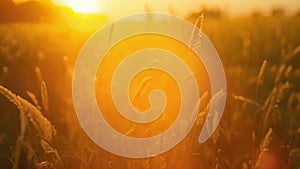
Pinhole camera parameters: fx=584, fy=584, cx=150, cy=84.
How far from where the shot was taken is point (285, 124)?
297 cm

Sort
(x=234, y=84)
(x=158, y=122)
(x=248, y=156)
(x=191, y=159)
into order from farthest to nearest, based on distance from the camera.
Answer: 1. (x=234, y=84)
2. (x=248, y=156)
3. (x=158, y=122)
4. (x=191, y=159)

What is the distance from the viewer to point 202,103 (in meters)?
1.84

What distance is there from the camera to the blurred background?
176cm

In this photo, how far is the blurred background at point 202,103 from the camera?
176cm

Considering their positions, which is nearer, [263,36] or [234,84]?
[234,84]

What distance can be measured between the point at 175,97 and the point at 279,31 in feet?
7.82

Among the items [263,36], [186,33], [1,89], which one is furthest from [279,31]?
[1,89]

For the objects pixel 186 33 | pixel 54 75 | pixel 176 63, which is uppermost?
pixel 186 33

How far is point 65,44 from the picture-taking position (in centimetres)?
480

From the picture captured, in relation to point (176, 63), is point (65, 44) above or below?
above

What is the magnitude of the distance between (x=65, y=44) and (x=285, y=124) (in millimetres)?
2357

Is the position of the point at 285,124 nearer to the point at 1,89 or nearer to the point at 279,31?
the point at 1,89

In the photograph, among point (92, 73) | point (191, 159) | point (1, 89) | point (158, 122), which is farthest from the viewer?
point (92, 73)

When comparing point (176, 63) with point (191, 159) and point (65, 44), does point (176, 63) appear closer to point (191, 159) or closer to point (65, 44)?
point (191, 159)
